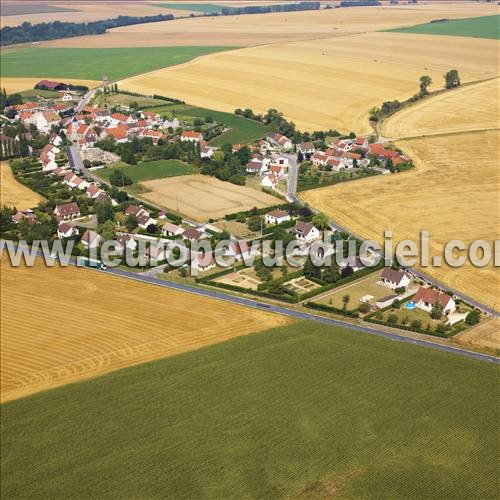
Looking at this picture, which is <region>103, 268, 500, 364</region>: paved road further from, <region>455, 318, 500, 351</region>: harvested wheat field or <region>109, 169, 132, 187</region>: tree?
<region>109, 169, 132, 187</region>: tree

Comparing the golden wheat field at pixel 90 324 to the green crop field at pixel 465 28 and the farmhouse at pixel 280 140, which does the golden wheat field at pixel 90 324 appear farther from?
the green crop field at pixel 465 28

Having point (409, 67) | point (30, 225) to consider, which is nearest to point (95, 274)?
point (30, 225)

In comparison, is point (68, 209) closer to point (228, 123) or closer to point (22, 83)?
point (228, 123)

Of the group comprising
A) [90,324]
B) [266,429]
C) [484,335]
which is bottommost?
[484,335]

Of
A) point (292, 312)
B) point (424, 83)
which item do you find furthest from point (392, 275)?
point (424, 83)

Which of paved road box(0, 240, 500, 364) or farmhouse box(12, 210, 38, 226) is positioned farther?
farmhouse box(12, 210, 38, 226)

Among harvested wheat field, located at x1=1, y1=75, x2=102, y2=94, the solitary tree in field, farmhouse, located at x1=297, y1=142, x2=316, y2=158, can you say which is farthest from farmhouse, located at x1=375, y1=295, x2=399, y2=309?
harvested wheat field, located at x1=1, y1=75, x2=102, y2=94
